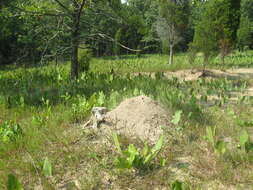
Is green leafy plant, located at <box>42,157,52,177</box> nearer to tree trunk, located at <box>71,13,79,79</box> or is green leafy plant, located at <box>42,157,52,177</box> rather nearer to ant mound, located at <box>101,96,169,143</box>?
ant mound, located at <box>101,96,169,143</box>

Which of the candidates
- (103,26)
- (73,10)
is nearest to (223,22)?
(103,26)

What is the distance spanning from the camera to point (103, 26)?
704 centimetres

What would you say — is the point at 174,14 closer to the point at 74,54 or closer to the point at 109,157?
the point at 74,54

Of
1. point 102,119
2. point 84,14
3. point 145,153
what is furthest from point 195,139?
point 84,14

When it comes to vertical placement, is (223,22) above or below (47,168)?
above

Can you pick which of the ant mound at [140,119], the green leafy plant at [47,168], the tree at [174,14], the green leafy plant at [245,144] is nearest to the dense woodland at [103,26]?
the tree at [174,14]

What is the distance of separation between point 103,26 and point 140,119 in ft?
17.1

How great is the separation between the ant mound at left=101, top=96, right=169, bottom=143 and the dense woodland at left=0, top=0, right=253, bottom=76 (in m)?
1.44

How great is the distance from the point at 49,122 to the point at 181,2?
48.0 feet

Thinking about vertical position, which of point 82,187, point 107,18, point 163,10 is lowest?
point 82,187

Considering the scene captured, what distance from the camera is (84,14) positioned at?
655 cm

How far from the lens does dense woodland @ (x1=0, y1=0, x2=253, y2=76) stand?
5.39 m

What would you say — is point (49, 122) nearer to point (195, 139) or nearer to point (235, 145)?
point (195, 139)

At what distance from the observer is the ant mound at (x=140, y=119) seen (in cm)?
247
